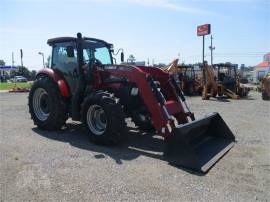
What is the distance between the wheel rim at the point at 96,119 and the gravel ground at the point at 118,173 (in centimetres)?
35

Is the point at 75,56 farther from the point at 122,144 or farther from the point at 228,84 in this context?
the point at 228,84

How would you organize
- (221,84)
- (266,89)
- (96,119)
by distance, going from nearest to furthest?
1. (96,119)
2. (266,89)
3. (221,84)

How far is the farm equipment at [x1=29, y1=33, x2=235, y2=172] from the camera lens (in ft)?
20.8

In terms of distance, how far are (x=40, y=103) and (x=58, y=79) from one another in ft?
3.64

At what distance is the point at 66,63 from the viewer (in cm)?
884

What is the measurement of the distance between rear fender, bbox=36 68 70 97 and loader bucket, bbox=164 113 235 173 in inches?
136

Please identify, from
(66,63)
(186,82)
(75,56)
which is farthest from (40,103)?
(186,82)

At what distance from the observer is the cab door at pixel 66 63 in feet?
28.0

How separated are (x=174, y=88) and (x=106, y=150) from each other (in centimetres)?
216

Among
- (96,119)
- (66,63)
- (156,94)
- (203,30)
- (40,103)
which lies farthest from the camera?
(203,30)

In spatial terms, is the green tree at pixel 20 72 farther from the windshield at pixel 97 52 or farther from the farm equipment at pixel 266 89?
the windshield at pixel 97 52

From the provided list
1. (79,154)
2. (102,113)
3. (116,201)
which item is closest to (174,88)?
(102,113)

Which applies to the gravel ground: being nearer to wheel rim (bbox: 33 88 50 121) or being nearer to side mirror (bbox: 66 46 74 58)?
wheel rim (bbox: 33 88 50 121)

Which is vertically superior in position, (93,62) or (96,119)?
(93,62)
